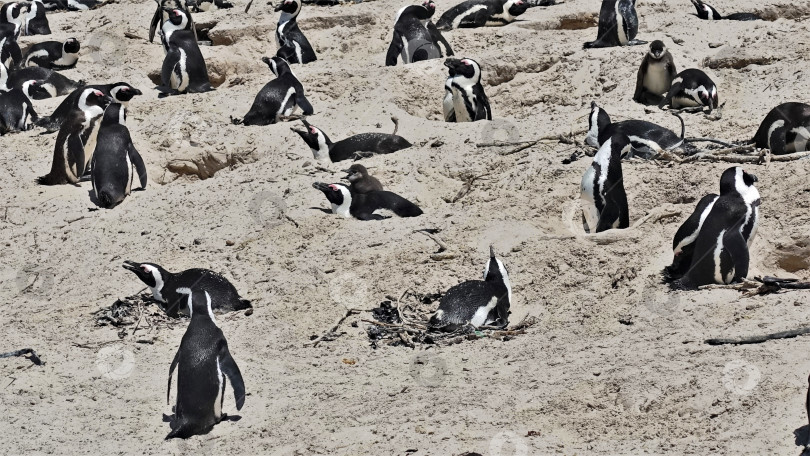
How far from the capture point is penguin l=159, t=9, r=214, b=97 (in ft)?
38.3

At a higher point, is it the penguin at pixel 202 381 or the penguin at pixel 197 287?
the penguin at pixel 202 381

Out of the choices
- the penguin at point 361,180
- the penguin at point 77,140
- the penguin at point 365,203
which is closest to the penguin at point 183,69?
the penguin at point 77,140

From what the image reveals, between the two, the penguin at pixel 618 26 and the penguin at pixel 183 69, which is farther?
the penguin at pixel 183 69

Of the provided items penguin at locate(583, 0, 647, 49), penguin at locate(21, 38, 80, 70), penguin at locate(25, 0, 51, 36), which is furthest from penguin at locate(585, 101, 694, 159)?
penguin at locate(25, 0, 51, 36)

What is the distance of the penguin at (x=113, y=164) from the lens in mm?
9383

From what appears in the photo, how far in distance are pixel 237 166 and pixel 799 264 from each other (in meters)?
4.58

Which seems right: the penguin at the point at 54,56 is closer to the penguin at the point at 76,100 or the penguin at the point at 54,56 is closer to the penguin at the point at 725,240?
the penguin at the point at 76,100

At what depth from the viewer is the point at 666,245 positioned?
7.31m

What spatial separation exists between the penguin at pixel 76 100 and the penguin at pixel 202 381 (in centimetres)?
469

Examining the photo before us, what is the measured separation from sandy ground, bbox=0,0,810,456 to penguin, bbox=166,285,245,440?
101 mm

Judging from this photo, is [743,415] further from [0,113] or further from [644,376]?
[0,113]

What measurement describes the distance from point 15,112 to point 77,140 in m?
1.29

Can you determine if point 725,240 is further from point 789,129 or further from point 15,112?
point 15,112

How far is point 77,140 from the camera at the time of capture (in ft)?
32.9
